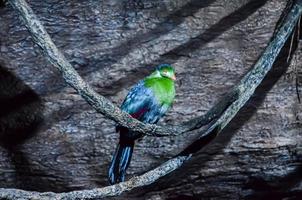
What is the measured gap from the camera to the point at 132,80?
2.41 meters

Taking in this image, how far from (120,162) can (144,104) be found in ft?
0.94

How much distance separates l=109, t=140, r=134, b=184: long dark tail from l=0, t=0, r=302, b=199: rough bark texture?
Result: 436mm

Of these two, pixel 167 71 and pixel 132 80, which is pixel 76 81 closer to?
pixel 167 71

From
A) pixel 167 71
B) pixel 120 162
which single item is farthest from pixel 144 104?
pixel 120 162

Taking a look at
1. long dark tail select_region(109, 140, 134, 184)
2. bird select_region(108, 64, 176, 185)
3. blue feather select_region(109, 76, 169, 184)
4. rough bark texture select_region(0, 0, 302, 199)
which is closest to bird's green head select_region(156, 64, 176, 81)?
bird select_region(108, 64, 176, 185)

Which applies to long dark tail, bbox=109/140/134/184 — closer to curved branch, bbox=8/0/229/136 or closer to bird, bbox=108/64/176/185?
bird, bbox=108/64/176/185

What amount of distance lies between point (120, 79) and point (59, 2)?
55 cm

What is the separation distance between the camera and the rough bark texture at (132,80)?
7.80 ft

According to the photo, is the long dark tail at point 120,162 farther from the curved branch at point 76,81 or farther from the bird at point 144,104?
the curved branch at point 76,81

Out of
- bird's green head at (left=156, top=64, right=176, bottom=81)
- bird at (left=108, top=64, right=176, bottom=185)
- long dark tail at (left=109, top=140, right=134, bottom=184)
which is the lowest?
long dark tail at (left=109, top=140, right=134, bottom=184)

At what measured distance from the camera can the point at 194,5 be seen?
8.06 ft

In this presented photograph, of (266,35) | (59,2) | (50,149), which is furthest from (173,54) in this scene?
(50,149)

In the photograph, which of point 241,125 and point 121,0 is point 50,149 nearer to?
point 121,0

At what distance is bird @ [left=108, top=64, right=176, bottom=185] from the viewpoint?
6.28 feet
